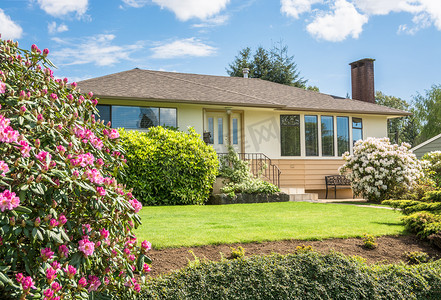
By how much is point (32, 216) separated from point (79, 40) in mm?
11270

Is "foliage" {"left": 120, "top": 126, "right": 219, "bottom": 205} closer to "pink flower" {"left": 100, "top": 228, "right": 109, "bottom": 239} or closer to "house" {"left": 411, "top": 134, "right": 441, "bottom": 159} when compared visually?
"pink flower" {"left": 100, "top": 228, "right": 109, "bottom": 239}

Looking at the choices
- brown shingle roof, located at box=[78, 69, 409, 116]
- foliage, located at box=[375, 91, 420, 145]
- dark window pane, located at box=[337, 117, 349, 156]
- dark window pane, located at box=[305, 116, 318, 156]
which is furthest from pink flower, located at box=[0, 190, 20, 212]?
foliage, located at box=[375, 91, 420, 145]

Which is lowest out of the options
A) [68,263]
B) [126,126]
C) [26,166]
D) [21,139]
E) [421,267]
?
[421,267]

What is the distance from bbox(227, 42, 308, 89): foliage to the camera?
31.4m

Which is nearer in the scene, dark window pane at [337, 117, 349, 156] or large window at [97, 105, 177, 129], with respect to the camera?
large window at [97, 105, 177, 129]

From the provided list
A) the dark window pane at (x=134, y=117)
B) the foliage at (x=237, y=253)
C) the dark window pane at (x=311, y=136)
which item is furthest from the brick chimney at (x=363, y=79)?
the foliage at (x=237, y=253)

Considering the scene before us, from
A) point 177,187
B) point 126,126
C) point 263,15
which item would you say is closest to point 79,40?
point 126,126

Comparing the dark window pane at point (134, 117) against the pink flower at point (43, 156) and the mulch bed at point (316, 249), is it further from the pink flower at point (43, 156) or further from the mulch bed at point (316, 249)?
the pink flower at point (43, 156)

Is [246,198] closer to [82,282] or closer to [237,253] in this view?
[237,253]

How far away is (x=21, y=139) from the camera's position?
8.47 feet

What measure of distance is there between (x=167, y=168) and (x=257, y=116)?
565 centimetres

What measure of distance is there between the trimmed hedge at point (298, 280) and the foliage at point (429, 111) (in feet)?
112

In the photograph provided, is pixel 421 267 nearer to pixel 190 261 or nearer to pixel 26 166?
pixel 190 261

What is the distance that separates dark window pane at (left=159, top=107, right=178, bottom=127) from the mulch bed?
9.41 m
